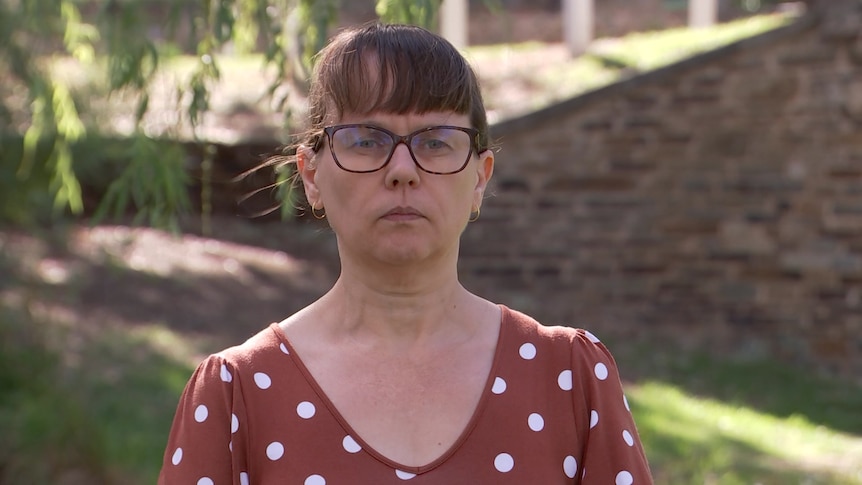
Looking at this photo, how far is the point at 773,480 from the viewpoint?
5.75m

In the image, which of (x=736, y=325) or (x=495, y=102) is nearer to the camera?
(x=736, y=325)

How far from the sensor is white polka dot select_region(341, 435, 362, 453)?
1684mm

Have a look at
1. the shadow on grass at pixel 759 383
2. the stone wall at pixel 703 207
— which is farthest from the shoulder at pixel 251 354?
the stone wall at pixel 703 207

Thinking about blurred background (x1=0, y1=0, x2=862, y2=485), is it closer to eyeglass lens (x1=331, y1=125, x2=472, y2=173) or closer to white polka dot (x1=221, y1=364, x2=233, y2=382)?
white polka dot (x1=221, y1=364, x2=233, y2=382)

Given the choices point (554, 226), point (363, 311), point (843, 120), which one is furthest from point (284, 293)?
point (363, 311)

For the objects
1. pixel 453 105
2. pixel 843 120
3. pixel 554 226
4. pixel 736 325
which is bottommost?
pixel 736 325

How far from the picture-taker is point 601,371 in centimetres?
180

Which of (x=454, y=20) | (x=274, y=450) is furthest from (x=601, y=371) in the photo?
(x=454, y=20)

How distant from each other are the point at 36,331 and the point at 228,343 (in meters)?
1.44

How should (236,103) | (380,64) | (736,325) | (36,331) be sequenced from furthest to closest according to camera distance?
(236,103), (736,325), (36,331), (380,64)

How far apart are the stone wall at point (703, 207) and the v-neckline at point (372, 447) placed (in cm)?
765

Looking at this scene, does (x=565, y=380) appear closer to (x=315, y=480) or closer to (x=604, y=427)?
(x=604, y=427)

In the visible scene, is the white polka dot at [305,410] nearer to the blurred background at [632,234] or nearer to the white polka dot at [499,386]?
the white polka dot at [499,386]

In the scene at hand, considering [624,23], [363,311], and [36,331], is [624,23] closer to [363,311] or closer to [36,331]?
[36,331]
